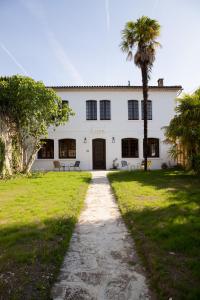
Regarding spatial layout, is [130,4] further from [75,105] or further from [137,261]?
[75,105]

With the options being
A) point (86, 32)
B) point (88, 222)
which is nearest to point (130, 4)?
point (86, 32)

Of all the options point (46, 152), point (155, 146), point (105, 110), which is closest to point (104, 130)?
point (105, 110)

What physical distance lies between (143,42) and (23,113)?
8838 millimetres

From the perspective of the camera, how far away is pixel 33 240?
4906 mm

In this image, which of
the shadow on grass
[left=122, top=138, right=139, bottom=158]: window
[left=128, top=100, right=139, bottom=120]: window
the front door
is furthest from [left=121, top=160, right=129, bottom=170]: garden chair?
the shadow on grass

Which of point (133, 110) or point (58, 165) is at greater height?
point (133, 110)

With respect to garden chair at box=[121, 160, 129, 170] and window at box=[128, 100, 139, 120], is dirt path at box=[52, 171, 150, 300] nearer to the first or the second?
garden chair at box=[121, 160, 129, 170]

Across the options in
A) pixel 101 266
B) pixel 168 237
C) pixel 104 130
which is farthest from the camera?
pixel 104 130

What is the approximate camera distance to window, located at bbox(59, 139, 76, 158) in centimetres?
2253

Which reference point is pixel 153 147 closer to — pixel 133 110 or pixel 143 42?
pixel 133 110

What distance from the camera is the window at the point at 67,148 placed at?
22.5 m

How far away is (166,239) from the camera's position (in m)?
4.79

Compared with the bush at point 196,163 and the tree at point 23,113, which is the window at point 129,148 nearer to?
the tree at point 23,113

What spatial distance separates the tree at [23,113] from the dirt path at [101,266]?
1121 centimetres
